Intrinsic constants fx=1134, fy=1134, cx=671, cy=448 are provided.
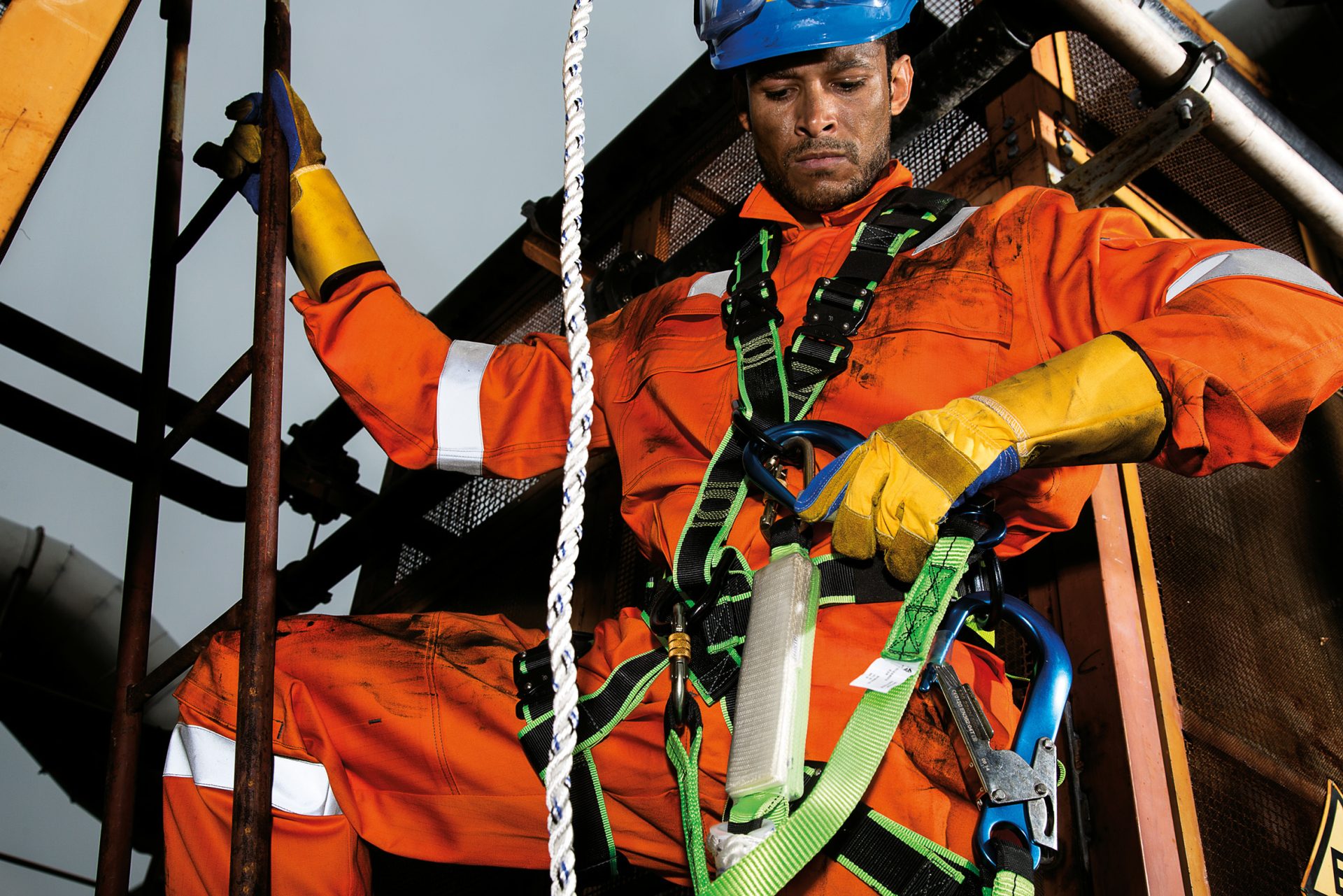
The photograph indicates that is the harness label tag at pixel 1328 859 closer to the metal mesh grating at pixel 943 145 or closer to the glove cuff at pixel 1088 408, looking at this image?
the glove cuff at pixel 1088 408

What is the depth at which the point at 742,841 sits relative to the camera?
1.45 m

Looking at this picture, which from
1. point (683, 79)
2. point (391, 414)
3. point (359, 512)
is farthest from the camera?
point (359, 512)

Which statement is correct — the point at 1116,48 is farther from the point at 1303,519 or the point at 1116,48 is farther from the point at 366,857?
the point at 366,857

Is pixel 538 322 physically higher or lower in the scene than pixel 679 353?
higher

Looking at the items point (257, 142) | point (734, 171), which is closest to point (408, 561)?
point (734, 171)

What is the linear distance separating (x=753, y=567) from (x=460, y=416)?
2.69 feet

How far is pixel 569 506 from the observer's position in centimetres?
141

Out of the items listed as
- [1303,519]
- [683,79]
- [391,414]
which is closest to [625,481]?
[391,414]

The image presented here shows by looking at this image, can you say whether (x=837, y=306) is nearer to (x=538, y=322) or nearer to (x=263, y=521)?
(x=263, y=521)

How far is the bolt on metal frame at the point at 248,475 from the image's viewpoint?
1.91 meters

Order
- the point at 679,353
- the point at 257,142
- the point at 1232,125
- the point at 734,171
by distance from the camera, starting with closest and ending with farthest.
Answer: the point at 679,353 → the point at 257,142 → the point at 1232,125 → the point at 734,171

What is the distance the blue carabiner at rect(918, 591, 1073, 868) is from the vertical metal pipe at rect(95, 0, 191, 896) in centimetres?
164

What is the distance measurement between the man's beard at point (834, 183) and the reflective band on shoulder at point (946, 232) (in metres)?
0.27

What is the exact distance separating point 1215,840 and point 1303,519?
1325mm
